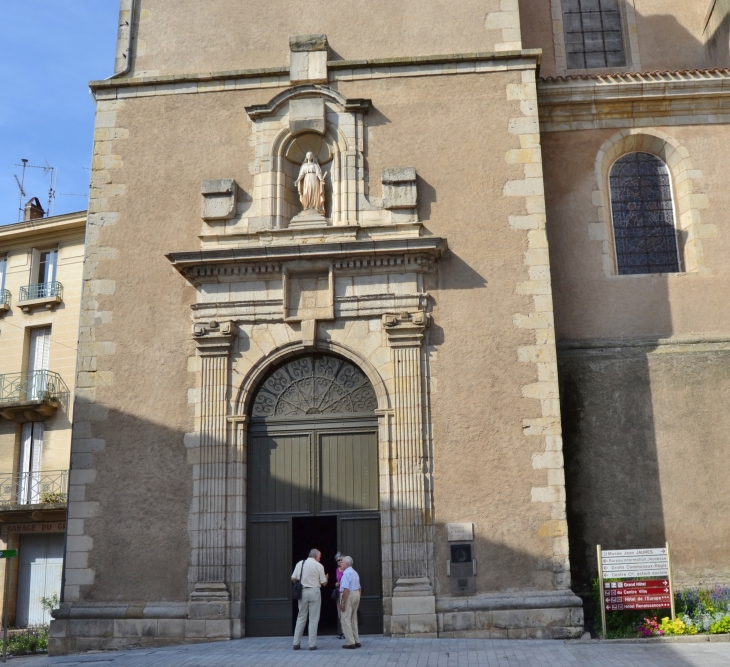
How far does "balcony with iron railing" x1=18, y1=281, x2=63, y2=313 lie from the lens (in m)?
21.5

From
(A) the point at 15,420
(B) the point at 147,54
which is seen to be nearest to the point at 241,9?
(B) the point at 147,54

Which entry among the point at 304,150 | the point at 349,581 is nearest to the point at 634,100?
the point at 304,150

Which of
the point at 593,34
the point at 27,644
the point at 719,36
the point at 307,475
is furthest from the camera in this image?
the point at 593,34

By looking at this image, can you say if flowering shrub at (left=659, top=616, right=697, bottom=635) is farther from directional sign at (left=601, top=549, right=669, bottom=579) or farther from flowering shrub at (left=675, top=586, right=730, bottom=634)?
directional sign at (left=601, top=549, right=669, bottom=579)

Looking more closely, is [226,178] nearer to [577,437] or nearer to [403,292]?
[403,292]

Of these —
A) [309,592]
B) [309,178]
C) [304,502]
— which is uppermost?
[309,178]

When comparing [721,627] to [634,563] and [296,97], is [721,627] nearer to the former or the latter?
[634,563]

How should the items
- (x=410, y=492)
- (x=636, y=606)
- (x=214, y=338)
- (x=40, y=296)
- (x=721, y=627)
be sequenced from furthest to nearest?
(x=40, y=296) → (x=214, y=338) → (x=410, y=492) → (x=636, y=606) → (x=721, y=627)

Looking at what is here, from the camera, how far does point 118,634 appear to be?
11.4 metres

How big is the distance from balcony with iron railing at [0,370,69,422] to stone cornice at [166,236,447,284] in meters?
9.70

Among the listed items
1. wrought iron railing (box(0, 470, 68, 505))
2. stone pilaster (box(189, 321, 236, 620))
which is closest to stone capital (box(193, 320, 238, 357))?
stone pilaster (box(189, 321, 236, 620))

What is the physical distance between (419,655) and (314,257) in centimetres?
513

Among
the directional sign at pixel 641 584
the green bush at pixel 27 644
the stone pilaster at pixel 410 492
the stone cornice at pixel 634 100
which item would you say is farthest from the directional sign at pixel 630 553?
the green bush at pixel 27 644

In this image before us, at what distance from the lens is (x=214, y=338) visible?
39.6 feet
